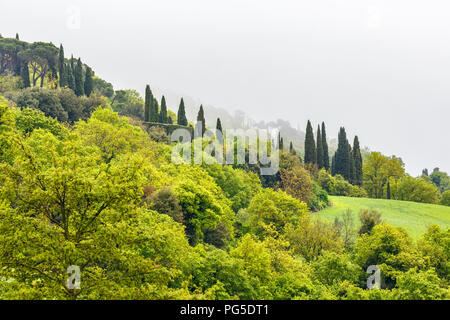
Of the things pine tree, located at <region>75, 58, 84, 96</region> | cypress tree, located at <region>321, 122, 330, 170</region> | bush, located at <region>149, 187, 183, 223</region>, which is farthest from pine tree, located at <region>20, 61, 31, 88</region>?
cypress tree, located at <region>321, 122, 330, 170</region>

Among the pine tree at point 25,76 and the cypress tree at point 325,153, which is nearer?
the pine tree at point 25,76

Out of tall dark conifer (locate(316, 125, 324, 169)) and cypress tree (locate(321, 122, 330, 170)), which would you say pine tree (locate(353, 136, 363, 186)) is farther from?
tall dark conifer (locate(316, 125, 324, 169))

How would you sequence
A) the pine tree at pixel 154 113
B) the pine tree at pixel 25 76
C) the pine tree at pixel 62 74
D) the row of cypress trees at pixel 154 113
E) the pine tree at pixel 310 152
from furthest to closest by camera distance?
the pine tree at pixel 310 152 < the row of cypress trees at pixel 154 113 < the pine tree at pixel 154 113 < the pine tree at pixel 25 76 < the pine tree at pixel 62 74

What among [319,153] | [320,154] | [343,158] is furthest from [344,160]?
[319,153]

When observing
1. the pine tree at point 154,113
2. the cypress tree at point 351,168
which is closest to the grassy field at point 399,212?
the cypress tree at point 351,168

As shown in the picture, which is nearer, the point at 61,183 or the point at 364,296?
the point at 61,183

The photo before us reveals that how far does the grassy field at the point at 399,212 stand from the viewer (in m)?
57.2

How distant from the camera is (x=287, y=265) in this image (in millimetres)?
29094

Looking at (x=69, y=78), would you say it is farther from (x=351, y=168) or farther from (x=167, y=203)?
(x=351, y=168)

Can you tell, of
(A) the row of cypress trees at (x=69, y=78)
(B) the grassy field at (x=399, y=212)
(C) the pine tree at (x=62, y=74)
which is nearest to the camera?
(B) the grassy field at (x=399, y=212)

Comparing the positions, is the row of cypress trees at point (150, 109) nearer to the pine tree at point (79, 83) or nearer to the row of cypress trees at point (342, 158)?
the pine tree at point (79, 83)
